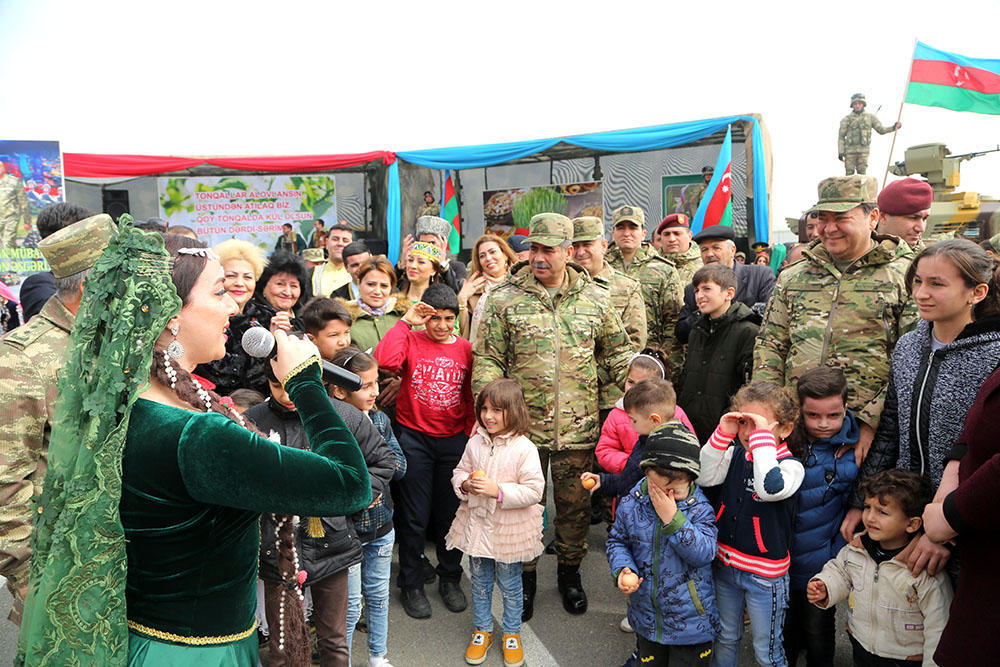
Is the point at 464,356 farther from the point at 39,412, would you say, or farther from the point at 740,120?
the point at 740,120

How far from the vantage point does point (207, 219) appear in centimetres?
1252

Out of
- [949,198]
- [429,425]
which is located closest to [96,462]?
[429,425]

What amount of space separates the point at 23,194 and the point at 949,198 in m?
13.4

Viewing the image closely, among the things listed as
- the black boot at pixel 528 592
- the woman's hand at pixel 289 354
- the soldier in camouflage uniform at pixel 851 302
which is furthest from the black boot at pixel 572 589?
the woman's hand at pixel 289 354

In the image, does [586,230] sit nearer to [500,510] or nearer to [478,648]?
[500,510]

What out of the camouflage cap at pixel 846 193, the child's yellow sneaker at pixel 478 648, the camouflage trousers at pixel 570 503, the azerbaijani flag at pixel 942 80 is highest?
the azerbaijani flag at pixel 942 80

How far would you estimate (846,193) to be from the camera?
333 centimetres

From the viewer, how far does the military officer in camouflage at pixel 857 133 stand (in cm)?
1259

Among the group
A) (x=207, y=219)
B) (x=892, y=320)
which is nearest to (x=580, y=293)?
(x=892, y=320)

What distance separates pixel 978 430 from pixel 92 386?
2.53 m

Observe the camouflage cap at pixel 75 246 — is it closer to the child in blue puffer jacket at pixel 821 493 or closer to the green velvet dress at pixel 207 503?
the green velvet dress at pixel 207 503

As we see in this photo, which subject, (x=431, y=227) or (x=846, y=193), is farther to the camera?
(x=431, y=227)

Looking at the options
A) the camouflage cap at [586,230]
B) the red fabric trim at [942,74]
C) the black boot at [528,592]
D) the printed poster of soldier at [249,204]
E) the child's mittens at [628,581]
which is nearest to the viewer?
the child's mittens at [628,581]

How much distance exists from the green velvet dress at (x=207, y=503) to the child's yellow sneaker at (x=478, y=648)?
1917 mm
